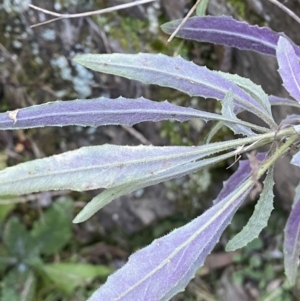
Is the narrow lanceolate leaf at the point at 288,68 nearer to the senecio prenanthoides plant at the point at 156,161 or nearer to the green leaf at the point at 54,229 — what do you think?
the senecio prenanthoides plant at the point at 156,161

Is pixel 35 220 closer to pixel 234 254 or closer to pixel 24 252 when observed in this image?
pixel 24 252

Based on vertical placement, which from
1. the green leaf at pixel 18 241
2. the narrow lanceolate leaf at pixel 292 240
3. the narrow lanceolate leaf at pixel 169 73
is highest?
the narrow lanceolate leaf at pixel 169 73

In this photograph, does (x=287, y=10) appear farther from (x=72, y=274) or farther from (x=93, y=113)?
(x=72, y=274)

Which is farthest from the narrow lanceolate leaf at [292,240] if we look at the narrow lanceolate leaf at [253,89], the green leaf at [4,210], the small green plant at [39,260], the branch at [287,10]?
the green leaf at [4,210]

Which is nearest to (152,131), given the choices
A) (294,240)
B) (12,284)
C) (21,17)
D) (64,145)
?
(64,145)

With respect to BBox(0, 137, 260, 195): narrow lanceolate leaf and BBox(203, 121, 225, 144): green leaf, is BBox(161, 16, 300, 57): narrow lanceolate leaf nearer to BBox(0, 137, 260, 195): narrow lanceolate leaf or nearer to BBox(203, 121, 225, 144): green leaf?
BBox(203, 121, 225, 144): green leaf

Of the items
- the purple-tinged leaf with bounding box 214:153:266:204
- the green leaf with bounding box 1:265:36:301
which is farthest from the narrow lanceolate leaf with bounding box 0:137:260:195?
the green leaf with bounding box 1:265:36:301
